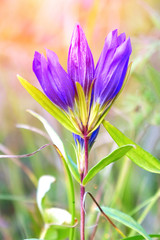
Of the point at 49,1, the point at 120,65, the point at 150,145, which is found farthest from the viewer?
the point at 49,1

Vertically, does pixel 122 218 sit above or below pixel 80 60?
below

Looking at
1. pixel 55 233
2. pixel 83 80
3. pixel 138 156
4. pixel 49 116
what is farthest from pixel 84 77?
pixel 49 116

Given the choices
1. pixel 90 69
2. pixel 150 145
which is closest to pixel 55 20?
pixel 150 145

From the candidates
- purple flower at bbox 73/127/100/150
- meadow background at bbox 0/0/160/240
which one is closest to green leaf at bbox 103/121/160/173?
purple flower at bbox 73/127/100/150

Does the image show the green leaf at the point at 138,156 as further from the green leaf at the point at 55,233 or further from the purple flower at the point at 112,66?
the green leaf at the point at 55,233

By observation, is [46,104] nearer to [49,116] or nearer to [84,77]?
[84,77]

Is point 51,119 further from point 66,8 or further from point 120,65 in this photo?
point 120,65
